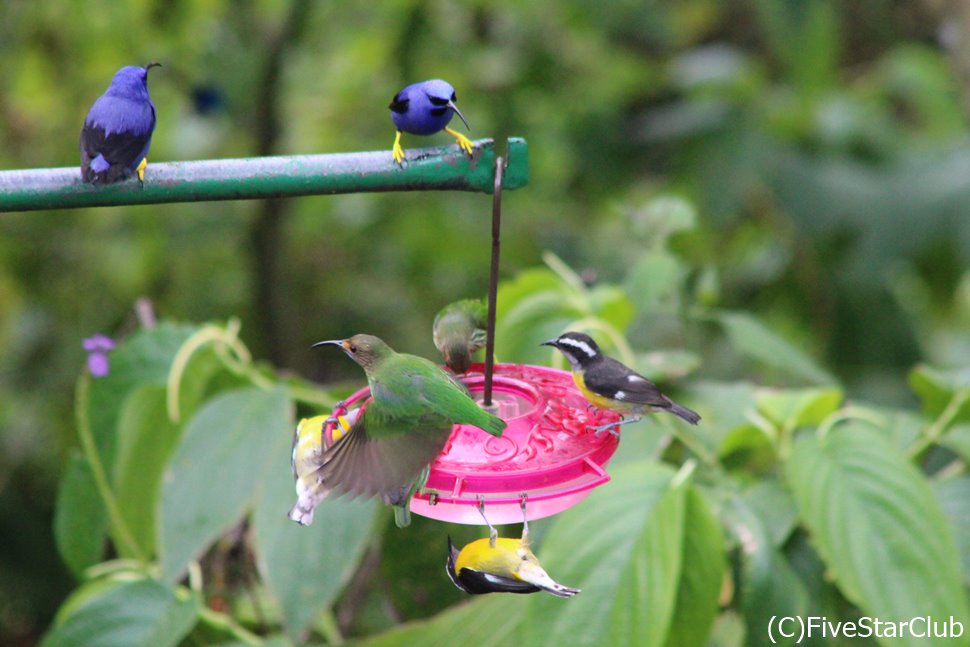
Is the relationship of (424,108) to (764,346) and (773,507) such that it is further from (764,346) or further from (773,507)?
(764,346)

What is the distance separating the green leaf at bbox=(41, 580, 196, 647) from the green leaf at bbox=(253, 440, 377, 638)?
0.27 meters

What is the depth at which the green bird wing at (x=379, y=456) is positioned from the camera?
4.91ft

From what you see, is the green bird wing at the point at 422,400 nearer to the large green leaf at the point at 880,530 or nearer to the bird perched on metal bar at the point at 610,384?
the bird perched on metal bar at the point at 610,384

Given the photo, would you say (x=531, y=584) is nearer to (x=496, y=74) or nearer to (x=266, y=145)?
(x=266, y=145)

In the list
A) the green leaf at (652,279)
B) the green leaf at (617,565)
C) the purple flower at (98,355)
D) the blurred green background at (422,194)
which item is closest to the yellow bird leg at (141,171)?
the purple flower at (98,355)

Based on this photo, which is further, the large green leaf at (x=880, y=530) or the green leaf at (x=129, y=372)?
the green leaf at (x=129, y=372)

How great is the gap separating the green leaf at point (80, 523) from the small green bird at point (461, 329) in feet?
4.36

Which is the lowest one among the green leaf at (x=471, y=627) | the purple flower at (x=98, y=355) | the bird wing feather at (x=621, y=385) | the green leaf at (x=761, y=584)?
the green leaf at (x=471, y=627)

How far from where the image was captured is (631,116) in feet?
21.5

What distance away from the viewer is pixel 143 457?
108 inches

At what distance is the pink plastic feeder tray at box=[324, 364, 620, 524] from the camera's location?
1.60m

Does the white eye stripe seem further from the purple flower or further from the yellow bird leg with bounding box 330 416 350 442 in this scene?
the purple flower

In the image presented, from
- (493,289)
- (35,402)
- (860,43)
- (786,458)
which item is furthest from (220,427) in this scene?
(860,43)

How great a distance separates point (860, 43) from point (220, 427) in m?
6.39
